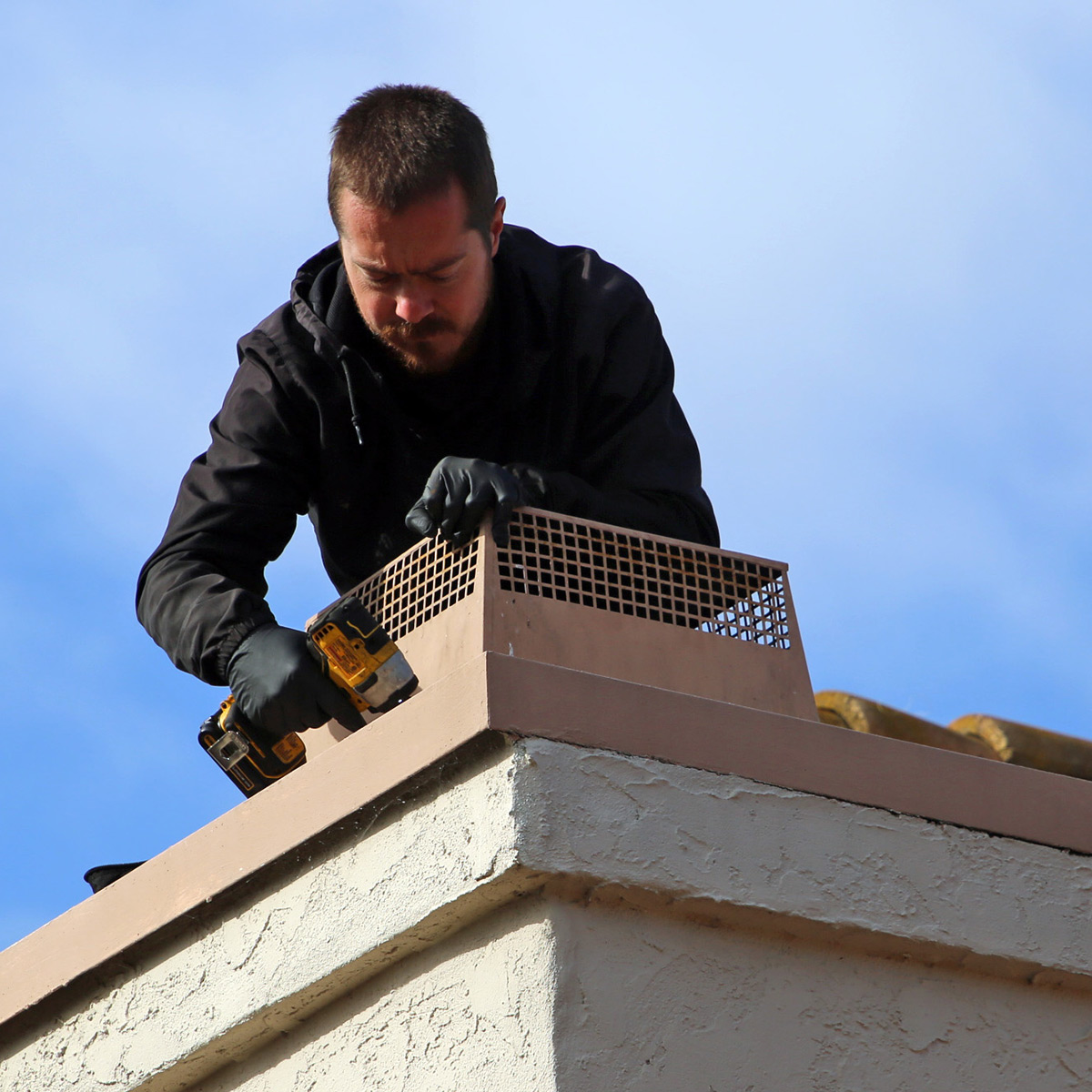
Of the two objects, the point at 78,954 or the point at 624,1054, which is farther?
the point at 78,954

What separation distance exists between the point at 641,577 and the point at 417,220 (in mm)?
790

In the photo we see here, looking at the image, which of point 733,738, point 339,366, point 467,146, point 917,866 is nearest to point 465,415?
point 339,366

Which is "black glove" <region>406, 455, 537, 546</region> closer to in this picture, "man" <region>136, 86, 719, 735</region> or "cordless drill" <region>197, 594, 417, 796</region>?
"cordless drill" <region>197, 594, 417, 796</region>

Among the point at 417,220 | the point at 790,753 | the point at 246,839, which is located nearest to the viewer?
the point at 790,753

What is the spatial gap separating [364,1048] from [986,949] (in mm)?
898

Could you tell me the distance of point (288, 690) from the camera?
2422 mm

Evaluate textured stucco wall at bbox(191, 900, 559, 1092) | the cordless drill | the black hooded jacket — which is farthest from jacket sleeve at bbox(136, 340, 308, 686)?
textured stucco wall at bbox(191, 900, 559, 1092)

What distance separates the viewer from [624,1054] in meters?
1.97

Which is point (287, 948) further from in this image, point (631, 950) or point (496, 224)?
point (496, 224)

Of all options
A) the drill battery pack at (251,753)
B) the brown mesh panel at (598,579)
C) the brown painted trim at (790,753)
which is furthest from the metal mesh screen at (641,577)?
the drill battery pack at (251,753)

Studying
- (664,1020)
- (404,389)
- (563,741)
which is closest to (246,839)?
(563,741)

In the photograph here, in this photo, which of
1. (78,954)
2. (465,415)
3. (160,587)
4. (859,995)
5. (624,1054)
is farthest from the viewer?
(465,415)

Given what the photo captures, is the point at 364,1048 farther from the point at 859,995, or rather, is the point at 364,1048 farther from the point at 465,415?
the point at 465,415

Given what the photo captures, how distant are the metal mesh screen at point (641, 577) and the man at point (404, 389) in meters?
0.18
